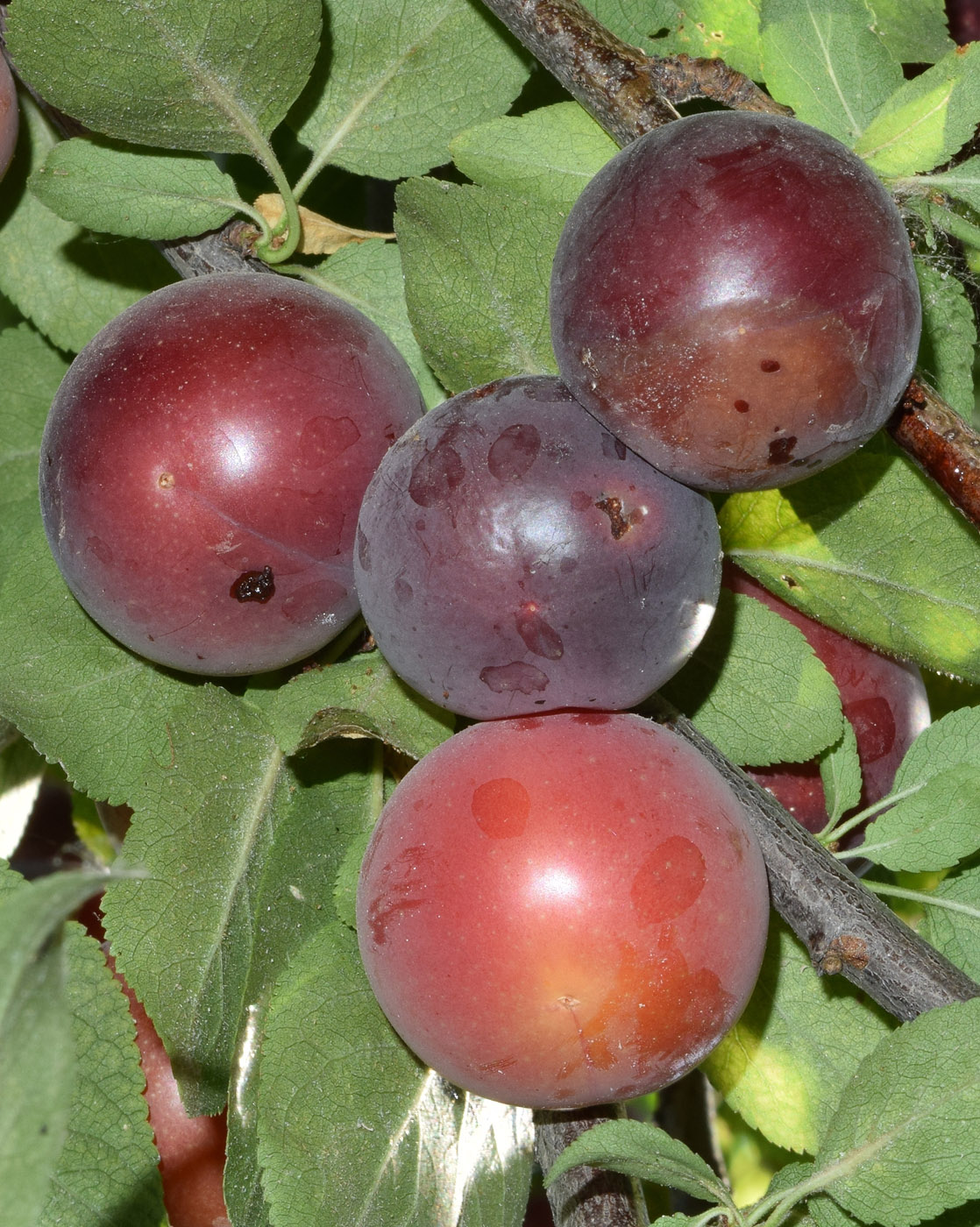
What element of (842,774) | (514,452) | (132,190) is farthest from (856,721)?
(132,190)

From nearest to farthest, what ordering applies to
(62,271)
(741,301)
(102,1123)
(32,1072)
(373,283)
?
(32,1072)
(741,301)
(102,1123)
(373,283)
(62,271)

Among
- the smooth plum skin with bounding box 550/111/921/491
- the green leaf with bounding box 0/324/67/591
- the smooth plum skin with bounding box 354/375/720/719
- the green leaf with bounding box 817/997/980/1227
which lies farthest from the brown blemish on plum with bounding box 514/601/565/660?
the green leaf with bounding box 0/324/67/591

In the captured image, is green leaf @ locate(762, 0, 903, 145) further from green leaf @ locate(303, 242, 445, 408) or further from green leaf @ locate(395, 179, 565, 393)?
green leaf @ locate(303, 242, 445, 408)

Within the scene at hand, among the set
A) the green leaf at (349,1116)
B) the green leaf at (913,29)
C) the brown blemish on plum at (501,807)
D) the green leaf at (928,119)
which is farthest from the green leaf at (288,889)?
the green leaf at (913,29)

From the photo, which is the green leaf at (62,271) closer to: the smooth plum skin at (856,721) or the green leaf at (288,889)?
the green leaf at (288,889)

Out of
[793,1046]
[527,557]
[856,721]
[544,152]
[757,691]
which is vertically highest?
[544,152]

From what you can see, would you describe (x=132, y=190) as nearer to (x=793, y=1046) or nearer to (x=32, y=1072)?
(x=32, y=1072)

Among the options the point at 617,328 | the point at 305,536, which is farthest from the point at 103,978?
the point at 617,328
